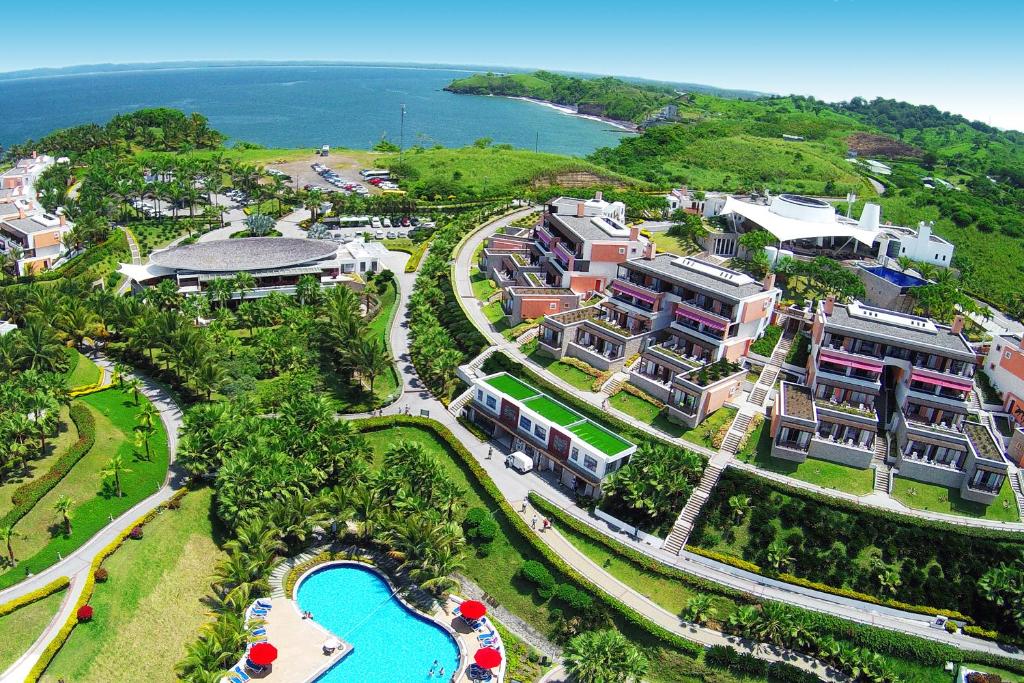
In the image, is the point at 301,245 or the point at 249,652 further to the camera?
the point at 301,245

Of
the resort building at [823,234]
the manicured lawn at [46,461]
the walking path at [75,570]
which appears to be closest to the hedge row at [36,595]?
the walking path at [75,570]

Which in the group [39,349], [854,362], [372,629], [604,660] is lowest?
[372,629]

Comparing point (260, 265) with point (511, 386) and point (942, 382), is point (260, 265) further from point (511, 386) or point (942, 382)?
point (942, 382)

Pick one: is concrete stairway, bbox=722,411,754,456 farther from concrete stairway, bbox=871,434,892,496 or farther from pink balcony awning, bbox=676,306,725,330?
concrete stairway, bbox=871,434,892,496

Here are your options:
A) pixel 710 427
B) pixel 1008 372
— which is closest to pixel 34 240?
pixel 710 427

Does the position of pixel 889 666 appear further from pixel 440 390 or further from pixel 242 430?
pixel 242 430

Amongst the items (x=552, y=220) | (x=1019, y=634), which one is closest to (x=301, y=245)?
(x=552, y=220)
